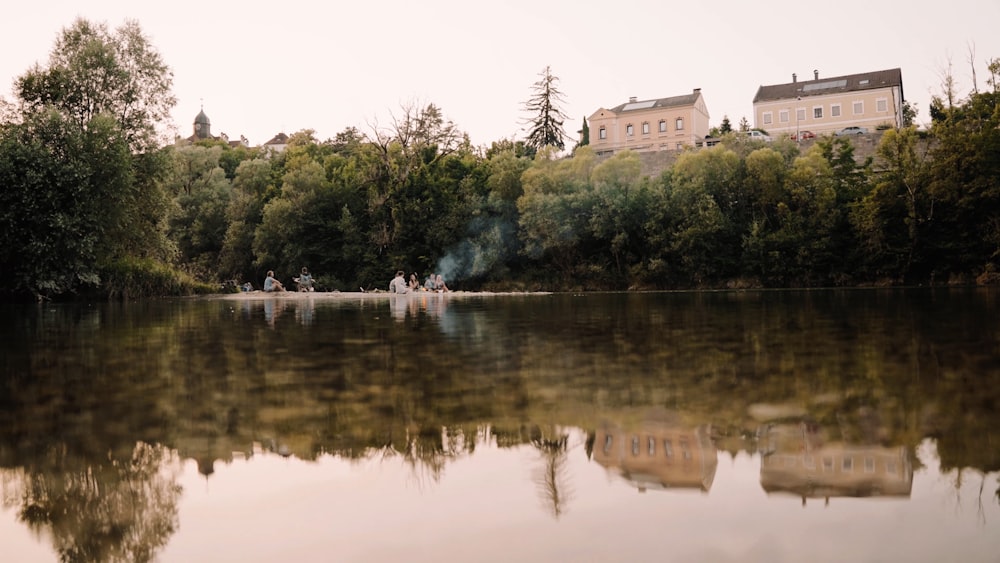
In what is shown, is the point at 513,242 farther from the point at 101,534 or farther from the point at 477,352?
the point at 101,534

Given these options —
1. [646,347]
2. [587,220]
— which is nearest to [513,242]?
[587,220]

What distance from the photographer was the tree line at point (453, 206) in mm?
31812

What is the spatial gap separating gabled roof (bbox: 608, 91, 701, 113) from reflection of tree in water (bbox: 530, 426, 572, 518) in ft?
276

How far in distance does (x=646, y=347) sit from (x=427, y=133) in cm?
5506

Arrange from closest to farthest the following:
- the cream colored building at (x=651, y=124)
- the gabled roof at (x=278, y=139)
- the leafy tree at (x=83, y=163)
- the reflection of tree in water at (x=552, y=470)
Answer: the reflection of tree in water at (x=552, y=470), the leafy tree at (x=83, y=163), the cream colored building at (x=651, y=124), the gabled roof at (x=278, y=139)

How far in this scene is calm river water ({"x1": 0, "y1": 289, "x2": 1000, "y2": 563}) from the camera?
2.76 meters

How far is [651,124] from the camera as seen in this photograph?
85.9 m

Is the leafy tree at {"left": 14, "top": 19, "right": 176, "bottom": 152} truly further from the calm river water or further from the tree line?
the calm river water

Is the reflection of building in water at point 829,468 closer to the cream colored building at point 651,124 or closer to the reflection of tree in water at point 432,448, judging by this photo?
the reflection of tree in water at point 432,448

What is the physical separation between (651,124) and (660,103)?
2567 mm

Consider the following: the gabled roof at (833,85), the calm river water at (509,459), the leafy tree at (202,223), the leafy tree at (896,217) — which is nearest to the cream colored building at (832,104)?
the gabled roof at (833,85)

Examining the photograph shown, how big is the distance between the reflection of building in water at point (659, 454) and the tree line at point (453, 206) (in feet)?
101

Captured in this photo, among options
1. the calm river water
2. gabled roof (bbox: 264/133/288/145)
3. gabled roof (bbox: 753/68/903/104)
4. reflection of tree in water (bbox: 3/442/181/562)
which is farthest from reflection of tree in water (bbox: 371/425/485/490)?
gabled roof (bbox: 264/133/288/145)

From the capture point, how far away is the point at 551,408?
523 centimetres
